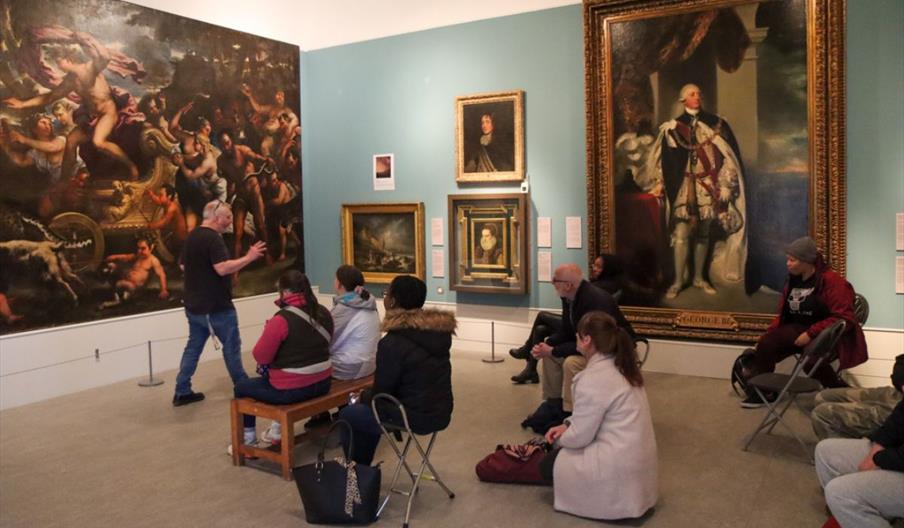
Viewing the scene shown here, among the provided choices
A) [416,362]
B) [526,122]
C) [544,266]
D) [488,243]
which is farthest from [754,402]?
[526,122]

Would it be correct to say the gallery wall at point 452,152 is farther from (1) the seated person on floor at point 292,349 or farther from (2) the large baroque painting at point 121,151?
(1) the seated person on floor at point 292,349

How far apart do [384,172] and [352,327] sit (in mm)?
5127

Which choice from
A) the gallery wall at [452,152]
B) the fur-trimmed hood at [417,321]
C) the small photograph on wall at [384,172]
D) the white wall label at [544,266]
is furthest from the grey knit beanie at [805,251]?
the small photograph on wall at [384,172]

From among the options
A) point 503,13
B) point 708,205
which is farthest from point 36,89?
point 708,205

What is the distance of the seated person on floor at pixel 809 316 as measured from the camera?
6449 mm

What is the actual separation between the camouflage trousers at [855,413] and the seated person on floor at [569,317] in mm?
1634

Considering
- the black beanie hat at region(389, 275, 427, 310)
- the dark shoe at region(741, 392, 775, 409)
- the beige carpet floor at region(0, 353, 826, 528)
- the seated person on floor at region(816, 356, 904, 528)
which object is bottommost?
the beige carpet floor at region(0, 353, 826, 528)

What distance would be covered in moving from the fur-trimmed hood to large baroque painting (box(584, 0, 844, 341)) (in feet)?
15.5

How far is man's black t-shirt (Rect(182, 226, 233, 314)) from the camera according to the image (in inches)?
289

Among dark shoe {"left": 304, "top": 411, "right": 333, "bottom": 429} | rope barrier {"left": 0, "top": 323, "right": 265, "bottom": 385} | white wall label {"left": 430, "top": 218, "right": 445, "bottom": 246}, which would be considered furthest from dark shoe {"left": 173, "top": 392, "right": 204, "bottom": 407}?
white wall label {"left": 430, "top": 218, "right": 445, "bottom": 246}

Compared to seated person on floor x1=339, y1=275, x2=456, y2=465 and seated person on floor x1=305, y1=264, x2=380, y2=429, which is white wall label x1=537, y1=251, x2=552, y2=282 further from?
seated person on floor x1=339, y1=275, x2=456, y2=465

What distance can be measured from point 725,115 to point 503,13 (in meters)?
3.27

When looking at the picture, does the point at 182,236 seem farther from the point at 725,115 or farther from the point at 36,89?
the point at 725,115

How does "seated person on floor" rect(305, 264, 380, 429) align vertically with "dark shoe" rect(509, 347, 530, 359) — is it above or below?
above
